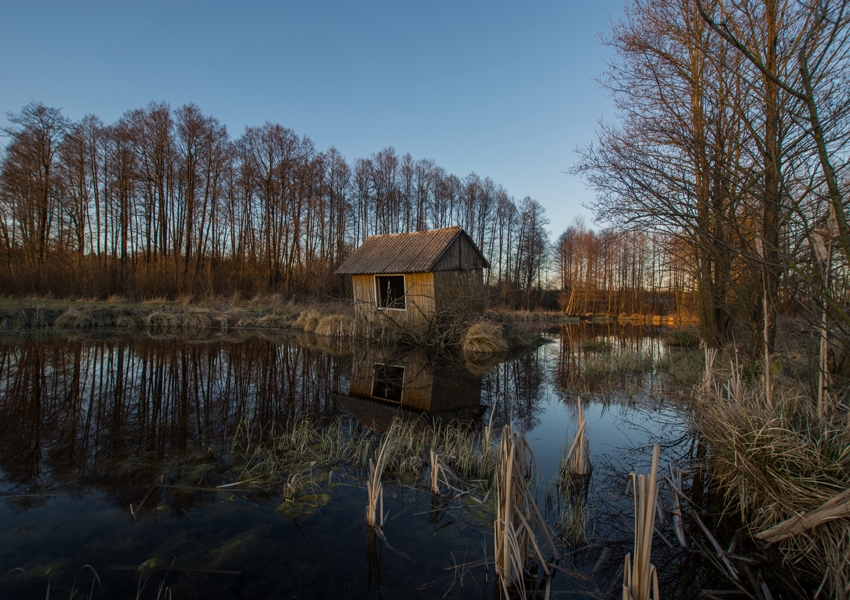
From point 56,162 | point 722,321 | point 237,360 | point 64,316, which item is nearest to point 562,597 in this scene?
point 722,321

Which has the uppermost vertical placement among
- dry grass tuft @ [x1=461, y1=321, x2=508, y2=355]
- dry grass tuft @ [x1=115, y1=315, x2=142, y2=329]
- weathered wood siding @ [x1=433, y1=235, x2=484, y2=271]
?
weathered wood siding @ [x1=433, y1=235, x2=484, y2=271]

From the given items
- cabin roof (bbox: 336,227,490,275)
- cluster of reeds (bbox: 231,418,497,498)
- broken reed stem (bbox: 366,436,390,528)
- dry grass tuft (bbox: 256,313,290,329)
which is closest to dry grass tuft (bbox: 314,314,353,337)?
cabin roof (bbox: 336,227,490,275)

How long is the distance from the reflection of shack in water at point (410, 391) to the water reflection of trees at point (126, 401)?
0.57 meters

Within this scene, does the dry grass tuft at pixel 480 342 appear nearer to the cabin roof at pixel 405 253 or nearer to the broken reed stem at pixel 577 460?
the cabin roof at pixel 405 253

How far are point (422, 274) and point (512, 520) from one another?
1439 cm

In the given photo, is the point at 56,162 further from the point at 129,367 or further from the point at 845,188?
the point at 845,188

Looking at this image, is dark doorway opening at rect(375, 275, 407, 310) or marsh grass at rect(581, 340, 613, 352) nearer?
marsh grass at rect(581, 340, 613, 352)

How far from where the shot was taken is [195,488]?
3.99m

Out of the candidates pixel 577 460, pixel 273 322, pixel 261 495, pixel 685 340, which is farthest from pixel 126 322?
pixel 685 340

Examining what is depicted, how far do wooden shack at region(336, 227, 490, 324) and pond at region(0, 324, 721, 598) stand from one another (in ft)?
25.9

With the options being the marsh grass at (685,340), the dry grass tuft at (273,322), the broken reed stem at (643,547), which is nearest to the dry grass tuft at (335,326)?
the dry grass tuft at (273,322)

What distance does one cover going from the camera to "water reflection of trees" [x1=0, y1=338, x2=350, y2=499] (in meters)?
4.56

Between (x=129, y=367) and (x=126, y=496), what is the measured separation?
7301mm

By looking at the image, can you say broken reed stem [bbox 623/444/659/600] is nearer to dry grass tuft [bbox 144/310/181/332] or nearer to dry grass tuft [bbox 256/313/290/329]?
dry grass tuft [bbox 144/310/181/332]
